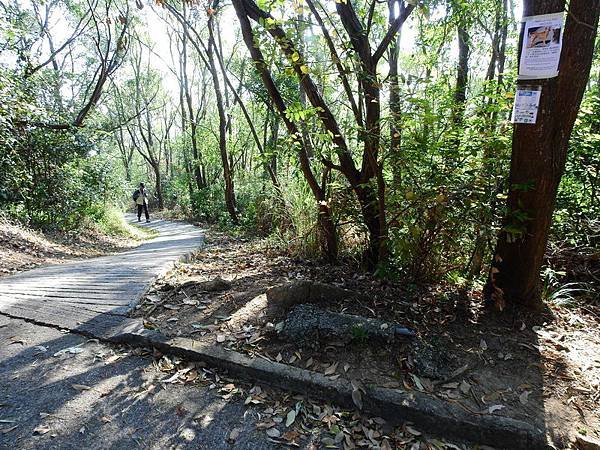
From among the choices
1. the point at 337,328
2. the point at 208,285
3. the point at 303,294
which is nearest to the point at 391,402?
the point at 337,328

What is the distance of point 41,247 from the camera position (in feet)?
25.6

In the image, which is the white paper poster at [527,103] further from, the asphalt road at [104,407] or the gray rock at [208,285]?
the gray rock at [208,285]

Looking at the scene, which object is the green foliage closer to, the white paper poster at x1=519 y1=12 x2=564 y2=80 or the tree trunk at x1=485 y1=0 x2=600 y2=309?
the tree trunk at x1=485 y1=0 x2=600 y2=309

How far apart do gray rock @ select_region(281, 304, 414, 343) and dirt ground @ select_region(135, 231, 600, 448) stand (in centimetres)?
5

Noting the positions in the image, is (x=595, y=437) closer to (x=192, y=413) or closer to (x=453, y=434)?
(x=453, y=434)

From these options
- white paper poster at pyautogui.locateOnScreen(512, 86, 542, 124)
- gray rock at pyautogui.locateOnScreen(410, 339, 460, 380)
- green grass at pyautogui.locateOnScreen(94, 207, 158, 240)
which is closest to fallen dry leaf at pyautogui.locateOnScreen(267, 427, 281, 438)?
gray rock at pyautogui.locateOnScreen(410, 339, 460, 380)

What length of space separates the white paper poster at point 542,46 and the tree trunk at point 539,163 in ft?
0.17

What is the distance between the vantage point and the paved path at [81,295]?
3.45 meters

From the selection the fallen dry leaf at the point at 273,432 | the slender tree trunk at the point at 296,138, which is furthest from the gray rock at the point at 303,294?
the slender tree trunk at the point at 296,138

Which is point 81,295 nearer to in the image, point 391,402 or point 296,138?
point 296,138

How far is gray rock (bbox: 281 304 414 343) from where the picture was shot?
2.71 meters

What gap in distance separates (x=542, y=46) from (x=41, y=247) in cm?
916

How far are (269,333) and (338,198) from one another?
214 centimetres

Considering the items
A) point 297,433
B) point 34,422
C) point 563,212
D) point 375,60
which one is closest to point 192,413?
point 297,433
